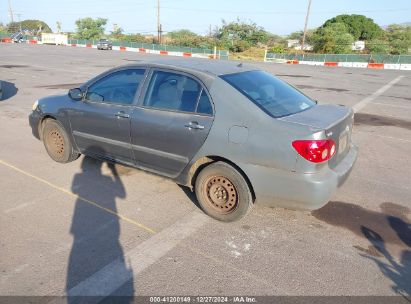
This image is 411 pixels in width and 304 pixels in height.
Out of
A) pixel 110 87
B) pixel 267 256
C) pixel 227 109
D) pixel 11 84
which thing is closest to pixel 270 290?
pixel 267 256

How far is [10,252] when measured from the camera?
3.23 meters

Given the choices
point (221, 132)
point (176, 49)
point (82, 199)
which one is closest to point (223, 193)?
point (221, 132)

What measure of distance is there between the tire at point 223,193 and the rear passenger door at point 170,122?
0.31 m

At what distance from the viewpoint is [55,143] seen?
5.45 meters

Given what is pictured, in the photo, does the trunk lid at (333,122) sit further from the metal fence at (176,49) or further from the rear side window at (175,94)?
the metal fence at (176,49)

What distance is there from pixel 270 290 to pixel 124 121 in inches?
105

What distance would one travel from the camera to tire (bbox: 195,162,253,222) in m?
3.70

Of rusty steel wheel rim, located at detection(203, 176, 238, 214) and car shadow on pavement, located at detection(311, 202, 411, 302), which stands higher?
Result: rusty steel wheel rim, located at detection(203, 176, 238, 214)

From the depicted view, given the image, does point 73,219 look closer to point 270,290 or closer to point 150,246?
point 150,246

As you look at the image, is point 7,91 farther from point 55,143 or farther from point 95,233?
point 95,233

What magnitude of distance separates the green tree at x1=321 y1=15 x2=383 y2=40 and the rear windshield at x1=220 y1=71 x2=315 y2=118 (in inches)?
3175

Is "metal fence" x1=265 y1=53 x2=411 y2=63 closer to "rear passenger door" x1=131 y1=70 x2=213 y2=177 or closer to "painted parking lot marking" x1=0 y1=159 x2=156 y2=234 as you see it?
"rear passenger door" x1=131 y1=70 x2=213 y2=177

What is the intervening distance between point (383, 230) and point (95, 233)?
3.11 m

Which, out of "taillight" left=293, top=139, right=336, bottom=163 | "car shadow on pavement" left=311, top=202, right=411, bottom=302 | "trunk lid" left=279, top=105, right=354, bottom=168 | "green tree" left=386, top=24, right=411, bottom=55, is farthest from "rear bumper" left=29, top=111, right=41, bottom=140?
"green tree" left=386, top=24, right=411, bottom=55
